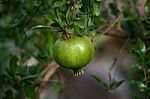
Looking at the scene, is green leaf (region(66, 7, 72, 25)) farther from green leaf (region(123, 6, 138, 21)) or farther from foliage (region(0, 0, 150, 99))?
green leaf (region(123, 6, 138, 21))

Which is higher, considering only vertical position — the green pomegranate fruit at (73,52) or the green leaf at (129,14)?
the green pomegranate fruit at (73,52)

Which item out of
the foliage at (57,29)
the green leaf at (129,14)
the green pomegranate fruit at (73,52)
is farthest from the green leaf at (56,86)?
the green pomegranate fruit at (73,52)

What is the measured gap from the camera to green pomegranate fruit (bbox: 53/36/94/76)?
38.4 inches

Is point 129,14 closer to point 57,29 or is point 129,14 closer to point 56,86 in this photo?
point 56,86

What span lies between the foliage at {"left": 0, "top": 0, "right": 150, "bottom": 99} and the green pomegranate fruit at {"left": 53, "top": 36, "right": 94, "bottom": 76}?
34 millimetres

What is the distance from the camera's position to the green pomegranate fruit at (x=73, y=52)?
3.20ft

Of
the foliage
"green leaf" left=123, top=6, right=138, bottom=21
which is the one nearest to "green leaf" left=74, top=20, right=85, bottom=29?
the foliage

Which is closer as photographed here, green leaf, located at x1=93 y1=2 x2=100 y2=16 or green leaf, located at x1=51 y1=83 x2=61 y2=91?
green leaf, located at x1=93 y1=2 x2=100 y2=16

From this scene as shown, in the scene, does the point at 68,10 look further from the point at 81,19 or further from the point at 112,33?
the point at 112,33

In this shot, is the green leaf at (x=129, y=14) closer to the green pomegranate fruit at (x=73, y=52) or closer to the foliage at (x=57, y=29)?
the foliage at (x=57, y=29)

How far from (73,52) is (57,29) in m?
0.09

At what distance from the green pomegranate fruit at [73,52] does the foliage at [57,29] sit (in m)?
0.03

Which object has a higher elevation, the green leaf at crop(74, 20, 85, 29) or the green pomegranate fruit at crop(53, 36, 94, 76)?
the green leaf at crop(74, 20, 85, 29)

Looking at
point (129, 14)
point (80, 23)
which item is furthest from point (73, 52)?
point (129, 14)
